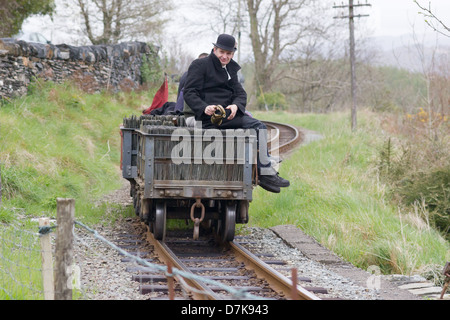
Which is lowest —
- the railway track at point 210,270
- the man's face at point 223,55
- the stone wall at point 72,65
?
the railway track at point 210,270

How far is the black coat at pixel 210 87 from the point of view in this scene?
7828 mm

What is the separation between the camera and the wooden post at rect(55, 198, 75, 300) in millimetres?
4375

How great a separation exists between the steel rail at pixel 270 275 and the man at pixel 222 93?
1.07 metres

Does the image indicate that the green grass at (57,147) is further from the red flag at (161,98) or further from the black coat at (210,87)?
the black coat at (210,87)

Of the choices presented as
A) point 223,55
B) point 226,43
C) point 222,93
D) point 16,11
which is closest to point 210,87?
point 222,93

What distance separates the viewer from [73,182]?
1141 centimetres

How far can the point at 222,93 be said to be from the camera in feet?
26.6

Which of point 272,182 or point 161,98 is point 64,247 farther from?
point 161,98

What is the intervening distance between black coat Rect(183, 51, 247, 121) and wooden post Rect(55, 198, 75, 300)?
3599 millimetres

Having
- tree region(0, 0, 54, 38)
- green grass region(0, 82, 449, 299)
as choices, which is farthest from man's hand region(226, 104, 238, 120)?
tree region(0, 0, 54, 38)

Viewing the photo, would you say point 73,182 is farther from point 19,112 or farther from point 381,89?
point 381,89

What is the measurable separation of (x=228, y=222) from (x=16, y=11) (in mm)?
14187

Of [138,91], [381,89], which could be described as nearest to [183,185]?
[138,91]

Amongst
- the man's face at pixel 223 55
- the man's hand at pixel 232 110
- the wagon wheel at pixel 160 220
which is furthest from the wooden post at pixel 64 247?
the man's face at pixel 223 55
